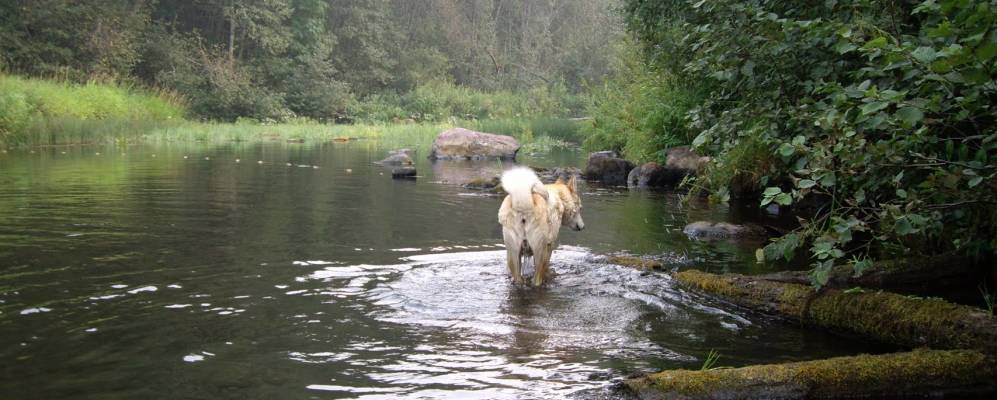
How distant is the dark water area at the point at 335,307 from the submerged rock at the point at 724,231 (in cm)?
52

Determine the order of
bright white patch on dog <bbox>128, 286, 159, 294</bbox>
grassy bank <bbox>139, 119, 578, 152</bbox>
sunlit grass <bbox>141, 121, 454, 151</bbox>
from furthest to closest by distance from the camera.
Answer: grassy bank <bbox>139, 119, 578, 152</bbox> < sunlit grass <bbox>141, 121, 454, 151</bbox> < bright white patch on dog <bbox>128, 286, 159, 294</bbox>

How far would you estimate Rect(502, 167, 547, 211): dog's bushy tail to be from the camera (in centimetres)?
802

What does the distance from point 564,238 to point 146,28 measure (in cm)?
4275

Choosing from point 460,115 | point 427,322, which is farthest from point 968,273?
point 460,115

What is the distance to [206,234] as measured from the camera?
36.5ft

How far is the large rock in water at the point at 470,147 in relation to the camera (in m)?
29.9

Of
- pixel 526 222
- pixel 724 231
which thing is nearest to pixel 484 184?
pixel 724 231

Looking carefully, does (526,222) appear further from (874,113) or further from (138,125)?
(138,125)

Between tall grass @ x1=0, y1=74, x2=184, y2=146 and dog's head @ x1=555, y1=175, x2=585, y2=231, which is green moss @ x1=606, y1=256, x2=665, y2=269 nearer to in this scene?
dog's head @ x1=555, y1=175, x2=585, y2=231

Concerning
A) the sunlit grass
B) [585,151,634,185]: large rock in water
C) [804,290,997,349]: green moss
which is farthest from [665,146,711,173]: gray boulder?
the sunlit grass

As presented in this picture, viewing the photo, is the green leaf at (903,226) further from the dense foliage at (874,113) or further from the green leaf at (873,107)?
the green leaf at (873,107)

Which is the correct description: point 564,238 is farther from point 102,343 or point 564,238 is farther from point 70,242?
point 102,343

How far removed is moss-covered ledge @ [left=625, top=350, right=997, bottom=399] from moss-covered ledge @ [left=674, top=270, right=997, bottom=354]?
0.25 m

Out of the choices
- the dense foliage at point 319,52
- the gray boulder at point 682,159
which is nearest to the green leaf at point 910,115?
the gray boulder at point 682,159
